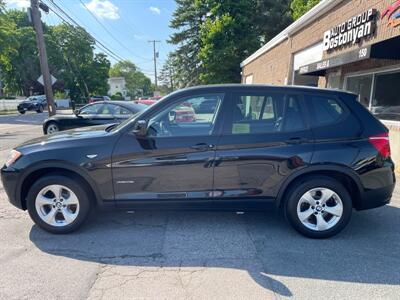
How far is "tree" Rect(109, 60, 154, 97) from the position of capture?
11250 centimetres

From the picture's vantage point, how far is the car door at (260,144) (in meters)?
3.39

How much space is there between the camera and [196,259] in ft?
10.2

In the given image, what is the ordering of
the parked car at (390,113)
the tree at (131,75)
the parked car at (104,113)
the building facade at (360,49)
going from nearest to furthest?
the building facade at (360,49) → the parked car at (390,113) → the parked car at (104,113) → the tree at (131,75)

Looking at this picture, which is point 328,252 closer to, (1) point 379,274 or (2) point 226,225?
(1) point 379,274

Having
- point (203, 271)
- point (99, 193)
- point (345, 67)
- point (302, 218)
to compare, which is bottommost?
point (203, 271)

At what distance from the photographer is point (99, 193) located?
11.5 ft

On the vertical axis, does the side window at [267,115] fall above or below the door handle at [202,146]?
above

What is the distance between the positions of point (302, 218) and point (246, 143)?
44.7 inches

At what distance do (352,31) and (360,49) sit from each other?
1.45 m

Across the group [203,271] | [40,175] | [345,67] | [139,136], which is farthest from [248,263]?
[345,67]

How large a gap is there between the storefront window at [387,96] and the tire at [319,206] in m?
5.28

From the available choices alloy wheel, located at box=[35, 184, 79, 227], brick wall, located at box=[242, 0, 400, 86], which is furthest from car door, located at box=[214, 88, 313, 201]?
brick wall, located at box=[242, 0, 400, 86]

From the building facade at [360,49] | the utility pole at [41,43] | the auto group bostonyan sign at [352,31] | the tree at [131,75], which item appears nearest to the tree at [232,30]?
the building facade at [360,49]

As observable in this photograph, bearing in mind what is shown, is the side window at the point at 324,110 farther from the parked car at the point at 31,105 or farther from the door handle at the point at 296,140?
the parked car at the point at 31,105
